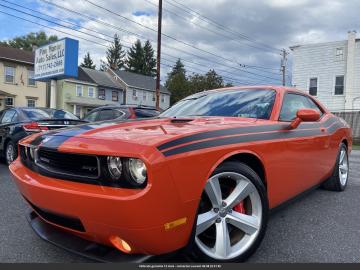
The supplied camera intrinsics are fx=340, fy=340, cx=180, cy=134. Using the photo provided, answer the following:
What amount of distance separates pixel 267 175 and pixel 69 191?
1624 mm

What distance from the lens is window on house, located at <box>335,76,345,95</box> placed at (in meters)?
21.6

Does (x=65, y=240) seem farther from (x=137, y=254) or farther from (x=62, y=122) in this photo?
(x=62, y=122)

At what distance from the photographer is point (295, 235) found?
3211mm

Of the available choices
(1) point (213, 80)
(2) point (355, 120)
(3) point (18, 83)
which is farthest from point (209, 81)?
(2) point (355, 120)

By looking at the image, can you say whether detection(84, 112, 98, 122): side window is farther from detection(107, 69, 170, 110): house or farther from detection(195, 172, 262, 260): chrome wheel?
detection(107, 69, 170, 110): house

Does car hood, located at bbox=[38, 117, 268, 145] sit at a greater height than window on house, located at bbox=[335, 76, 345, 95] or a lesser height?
lesser

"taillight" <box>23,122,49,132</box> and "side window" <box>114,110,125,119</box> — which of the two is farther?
"side window" <box>114,110,125,119</box>

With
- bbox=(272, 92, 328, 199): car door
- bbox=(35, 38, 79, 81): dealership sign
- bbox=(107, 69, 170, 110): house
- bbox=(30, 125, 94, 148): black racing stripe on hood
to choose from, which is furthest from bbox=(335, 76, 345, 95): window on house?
bbox=(107, 69, 170, 110): house

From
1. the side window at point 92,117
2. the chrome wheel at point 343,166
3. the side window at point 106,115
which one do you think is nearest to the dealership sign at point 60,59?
the side window at point 92,117

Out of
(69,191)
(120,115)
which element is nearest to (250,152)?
(69,191)

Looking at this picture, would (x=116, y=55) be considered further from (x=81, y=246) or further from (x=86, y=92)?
(x=81, y=246)

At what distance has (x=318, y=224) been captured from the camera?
3.57 meters

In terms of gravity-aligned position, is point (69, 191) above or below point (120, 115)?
below

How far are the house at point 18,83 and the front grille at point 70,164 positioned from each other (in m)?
30.7
